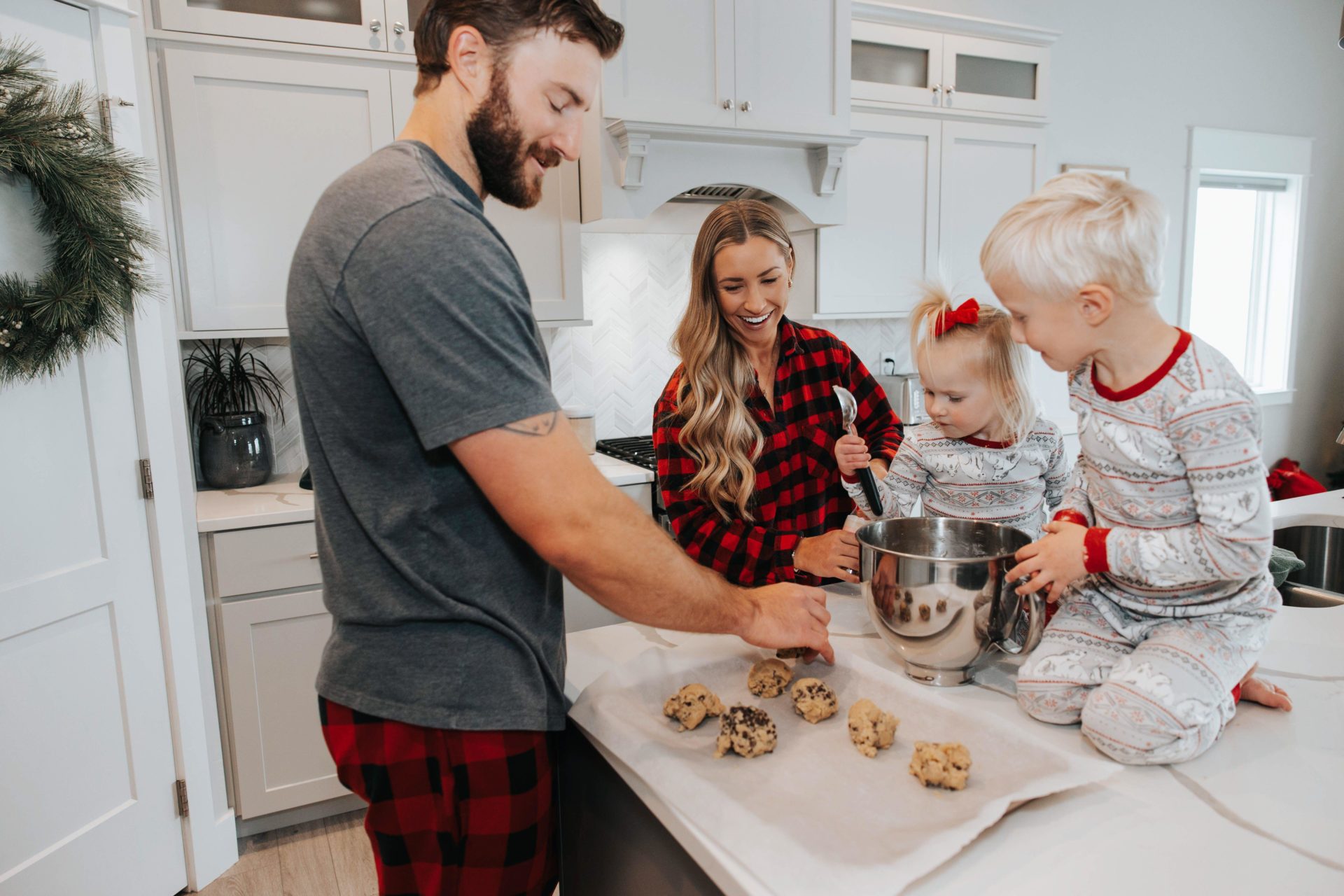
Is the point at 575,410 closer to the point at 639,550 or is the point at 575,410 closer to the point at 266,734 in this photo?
the point at 266,734

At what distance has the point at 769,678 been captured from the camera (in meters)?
0.99

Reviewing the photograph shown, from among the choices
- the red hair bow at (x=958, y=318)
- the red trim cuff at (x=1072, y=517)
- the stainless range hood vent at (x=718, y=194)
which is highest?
the stainless range hood vent at (x=718, y=194)

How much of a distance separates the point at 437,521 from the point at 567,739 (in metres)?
0.37

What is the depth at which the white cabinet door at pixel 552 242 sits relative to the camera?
262 cm

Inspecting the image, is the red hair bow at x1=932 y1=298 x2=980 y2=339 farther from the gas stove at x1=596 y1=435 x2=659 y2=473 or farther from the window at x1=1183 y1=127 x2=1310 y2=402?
the window at x1=1183 y1=127 x2=1310 y2=402

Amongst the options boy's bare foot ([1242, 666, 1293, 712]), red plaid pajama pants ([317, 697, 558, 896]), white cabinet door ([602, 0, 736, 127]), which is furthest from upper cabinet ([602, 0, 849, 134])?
boy's bare foot ([1242, 666, 1293, 712])

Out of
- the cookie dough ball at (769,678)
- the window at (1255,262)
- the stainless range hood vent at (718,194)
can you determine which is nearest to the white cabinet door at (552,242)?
the stainless range hood vent at (718,194)

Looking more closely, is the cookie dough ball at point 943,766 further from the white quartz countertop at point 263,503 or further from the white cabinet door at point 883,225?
the white cabinet door at point 883,225

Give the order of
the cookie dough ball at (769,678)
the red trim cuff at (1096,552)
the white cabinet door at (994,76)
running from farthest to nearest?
the white cabinet door at (994,76)
the cookie dough ball at (769,678)
the red trim cuff at (1096,552)

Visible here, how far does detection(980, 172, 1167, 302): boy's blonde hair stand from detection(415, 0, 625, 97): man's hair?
19.4 inches

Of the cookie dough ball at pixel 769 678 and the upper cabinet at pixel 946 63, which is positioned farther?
the upper cabinet at pixel 946 63

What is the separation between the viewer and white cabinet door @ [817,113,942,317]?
315cm

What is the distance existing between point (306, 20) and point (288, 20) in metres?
0.05

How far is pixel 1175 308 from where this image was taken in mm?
4457
